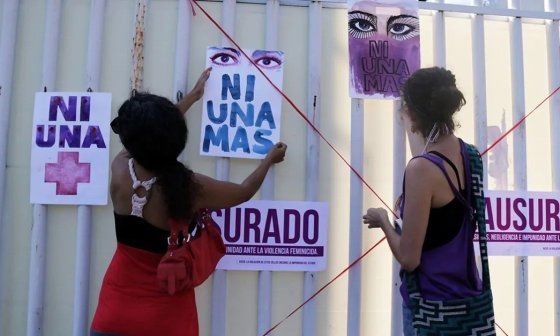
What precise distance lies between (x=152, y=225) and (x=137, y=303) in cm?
26

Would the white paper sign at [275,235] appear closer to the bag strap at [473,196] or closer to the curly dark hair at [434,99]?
the bag strap at [473,196]

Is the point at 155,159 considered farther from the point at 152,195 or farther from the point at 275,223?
the point at 275,223

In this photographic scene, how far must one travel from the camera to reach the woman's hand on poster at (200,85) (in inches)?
94.2

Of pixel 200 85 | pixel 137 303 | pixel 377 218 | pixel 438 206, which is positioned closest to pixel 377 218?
pixel 377 218

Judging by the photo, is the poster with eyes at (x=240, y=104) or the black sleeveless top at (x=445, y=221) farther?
the poster with eyes at (x=240, y=104)

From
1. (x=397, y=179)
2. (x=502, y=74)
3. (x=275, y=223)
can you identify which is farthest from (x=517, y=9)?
(x=275, y=223)

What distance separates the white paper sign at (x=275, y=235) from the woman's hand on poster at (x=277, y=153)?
0.20 metres

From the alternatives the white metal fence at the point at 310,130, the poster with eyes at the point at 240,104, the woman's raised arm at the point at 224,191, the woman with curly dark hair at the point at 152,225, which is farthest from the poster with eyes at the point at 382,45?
the woman with curly dark hair at the point at 152,225

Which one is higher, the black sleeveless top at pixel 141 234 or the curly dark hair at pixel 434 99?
the curly dark hair at pixel 434 99

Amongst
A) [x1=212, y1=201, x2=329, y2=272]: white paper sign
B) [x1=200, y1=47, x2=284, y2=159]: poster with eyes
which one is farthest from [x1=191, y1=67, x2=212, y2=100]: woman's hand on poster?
[x1=212, y1=201, x2=329, y2=272]: white paper sign

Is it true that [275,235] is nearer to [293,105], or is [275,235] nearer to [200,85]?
[293,105]

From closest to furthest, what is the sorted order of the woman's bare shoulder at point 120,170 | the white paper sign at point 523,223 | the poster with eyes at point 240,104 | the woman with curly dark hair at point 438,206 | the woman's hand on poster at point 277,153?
the woman with curly dark hair at point 438,206
the woman's bare shoulder at point 120,170
the woman's hand on poster at point 277,153
the poster with eyes at point 240,104
the white paper sign at point 523,223

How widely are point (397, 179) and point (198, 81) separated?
1.00 meters

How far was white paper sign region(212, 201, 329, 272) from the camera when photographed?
2.42m
